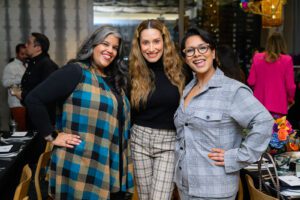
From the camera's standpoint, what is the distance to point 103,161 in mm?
2178

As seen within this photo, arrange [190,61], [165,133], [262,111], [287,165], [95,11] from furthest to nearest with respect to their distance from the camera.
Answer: [95,11]
[287,165]
[165,133]
[190,61]
[262,111]

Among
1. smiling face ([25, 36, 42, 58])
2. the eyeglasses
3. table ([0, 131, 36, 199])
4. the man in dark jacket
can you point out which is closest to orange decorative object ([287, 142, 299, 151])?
the eyeglasses

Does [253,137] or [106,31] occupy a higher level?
[106,31]

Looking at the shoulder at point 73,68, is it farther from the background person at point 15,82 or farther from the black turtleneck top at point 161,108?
the background person at point 15,82

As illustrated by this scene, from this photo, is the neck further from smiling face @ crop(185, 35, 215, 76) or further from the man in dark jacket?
the man in dark jacket

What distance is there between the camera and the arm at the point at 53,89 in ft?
6.78

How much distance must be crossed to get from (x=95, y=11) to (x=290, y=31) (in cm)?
408

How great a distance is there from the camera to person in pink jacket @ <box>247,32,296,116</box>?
4879 mm

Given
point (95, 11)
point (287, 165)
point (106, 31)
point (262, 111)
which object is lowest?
point (287, 165)

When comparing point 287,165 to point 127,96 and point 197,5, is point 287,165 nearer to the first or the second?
point 127,96

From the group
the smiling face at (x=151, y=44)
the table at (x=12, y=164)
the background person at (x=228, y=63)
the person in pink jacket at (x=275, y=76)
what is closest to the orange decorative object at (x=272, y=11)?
the person in pink jacket at (x=275, y=76)

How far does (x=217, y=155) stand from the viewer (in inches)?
79.4

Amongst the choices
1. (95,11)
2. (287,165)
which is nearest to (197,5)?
(95,11)

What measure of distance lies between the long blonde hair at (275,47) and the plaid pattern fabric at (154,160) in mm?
2806
